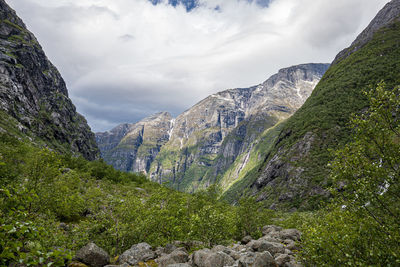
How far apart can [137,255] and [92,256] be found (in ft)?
11.6

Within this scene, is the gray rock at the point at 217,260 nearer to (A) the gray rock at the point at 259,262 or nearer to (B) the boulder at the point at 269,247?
(A) the gray rock at the point at 259,262

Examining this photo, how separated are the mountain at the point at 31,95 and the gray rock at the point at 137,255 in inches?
3697

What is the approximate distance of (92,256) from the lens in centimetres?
1412

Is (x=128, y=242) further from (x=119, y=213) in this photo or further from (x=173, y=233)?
(x=173, y=233)

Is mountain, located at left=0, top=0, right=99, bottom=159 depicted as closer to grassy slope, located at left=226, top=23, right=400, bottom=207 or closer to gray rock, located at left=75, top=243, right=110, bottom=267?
gray rock, located at left=75, top=243, right=110, bottom=267

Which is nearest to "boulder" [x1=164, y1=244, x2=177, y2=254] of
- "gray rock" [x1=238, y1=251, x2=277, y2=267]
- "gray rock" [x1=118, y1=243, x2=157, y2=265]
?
"gray rock" [x1=118, y1=243, x2=157, y2=265]

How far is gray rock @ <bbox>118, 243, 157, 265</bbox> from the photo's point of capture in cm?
1570

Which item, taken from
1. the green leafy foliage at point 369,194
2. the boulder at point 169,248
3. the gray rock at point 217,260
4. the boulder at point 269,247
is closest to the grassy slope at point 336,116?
the boulder at point 269,247

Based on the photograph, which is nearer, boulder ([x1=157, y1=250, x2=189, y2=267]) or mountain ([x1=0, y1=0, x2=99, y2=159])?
boulder ([x1=157, y1=250, x2=189, y2=267])

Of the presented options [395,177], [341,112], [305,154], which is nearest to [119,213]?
[395,177]

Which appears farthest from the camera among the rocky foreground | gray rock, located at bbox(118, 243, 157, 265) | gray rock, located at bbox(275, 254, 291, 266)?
gray rock, located at bbox(275, 254, 291, 266)

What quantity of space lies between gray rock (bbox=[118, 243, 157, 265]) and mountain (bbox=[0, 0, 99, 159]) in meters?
93.9

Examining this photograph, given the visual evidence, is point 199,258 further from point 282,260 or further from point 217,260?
point 282,260

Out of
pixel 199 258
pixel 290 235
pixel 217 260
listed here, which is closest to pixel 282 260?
pixel 217 260
